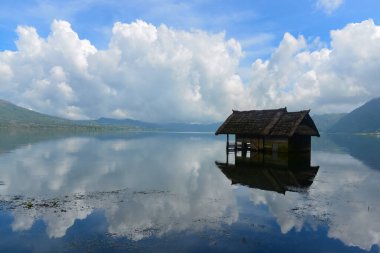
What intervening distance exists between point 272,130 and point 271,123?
5.29 feet

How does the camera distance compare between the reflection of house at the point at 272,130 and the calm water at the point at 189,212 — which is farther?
the reflection of house at the point at 272,130

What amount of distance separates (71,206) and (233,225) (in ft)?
34.3

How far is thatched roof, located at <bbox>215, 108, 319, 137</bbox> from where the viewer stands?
160ft

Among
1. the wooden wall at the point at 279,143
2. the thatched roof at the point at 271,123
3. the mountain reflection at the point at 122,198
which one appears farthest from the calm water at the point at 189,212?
the wooden wall at the point at 279,143

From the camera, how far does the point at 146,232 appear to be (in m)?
15.0

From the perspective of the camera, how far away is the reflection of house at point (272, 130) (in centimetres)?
4904

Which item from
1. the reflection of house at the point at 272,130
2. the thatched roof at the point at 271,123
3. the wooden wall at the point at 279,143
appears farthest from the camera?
the wooden wall at the point at 279,143

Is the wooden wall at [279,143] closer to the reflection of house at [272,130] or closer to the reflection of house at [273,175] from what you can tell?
the reflection of house at [272,130]

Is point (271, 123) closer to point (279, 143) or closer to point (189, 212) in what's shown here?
point (279, 143)

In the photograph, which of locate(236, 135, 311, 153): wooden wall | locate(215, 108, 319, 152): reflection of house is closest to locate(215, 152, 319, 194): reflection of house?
locate(236, 135, 311, 153): wooden wall

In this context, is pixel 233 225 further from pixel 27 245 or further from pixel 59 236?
pixel 27 245

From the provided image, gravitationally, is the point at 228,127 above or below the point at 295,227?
above

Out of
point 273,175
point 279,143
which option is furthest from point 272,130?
point 273,175

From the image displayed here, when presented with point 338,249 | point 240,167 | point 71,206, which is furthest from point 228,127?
point 338,249
